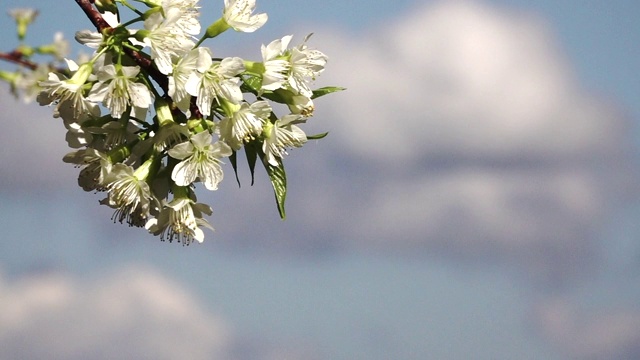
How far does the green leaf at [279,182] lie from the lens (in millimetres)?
3316

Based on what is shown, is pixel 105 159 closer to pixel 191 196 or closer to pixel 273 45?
pixel 191 196

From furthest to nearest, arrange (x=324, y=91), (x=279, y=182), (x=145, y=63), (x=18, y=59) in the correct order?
(x=324, y=91)
(x=279, y=182)
(x=145, y=63)
(x=18, y=59)

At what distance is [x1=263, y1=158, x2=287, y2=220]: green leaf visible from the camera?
332 cm

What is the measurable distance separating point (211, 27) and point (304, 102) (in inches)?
19.8

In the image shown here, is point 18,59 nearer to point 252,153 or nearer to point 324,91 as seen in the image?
point 252,153

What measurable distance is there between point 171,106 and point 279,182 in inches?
21.0

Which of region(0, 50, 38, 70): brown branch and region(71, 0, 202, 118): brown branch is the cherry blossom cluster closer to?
region(71, 0, 202, 118): brown branch

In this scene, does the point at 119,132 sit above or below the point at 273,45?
below

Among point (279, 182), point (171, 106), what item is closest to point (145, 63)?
point (171, 106)

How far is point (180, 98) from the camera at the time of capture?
10.2 ft

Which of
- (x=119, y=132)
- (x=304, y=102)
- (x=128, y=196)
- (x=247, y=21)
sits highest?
(x=247, y=21)

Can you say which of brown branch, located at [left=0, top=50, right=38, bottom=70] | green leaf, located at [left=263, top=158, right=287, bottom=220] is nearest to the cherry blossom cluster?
green leaf, located at [left=263, top=158, right=287, bottom=220]

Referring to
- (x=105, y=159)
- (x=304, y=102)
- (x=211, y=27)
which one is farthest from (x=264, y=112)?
(x=105, y=159)

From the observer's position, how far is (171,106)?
323 cm
